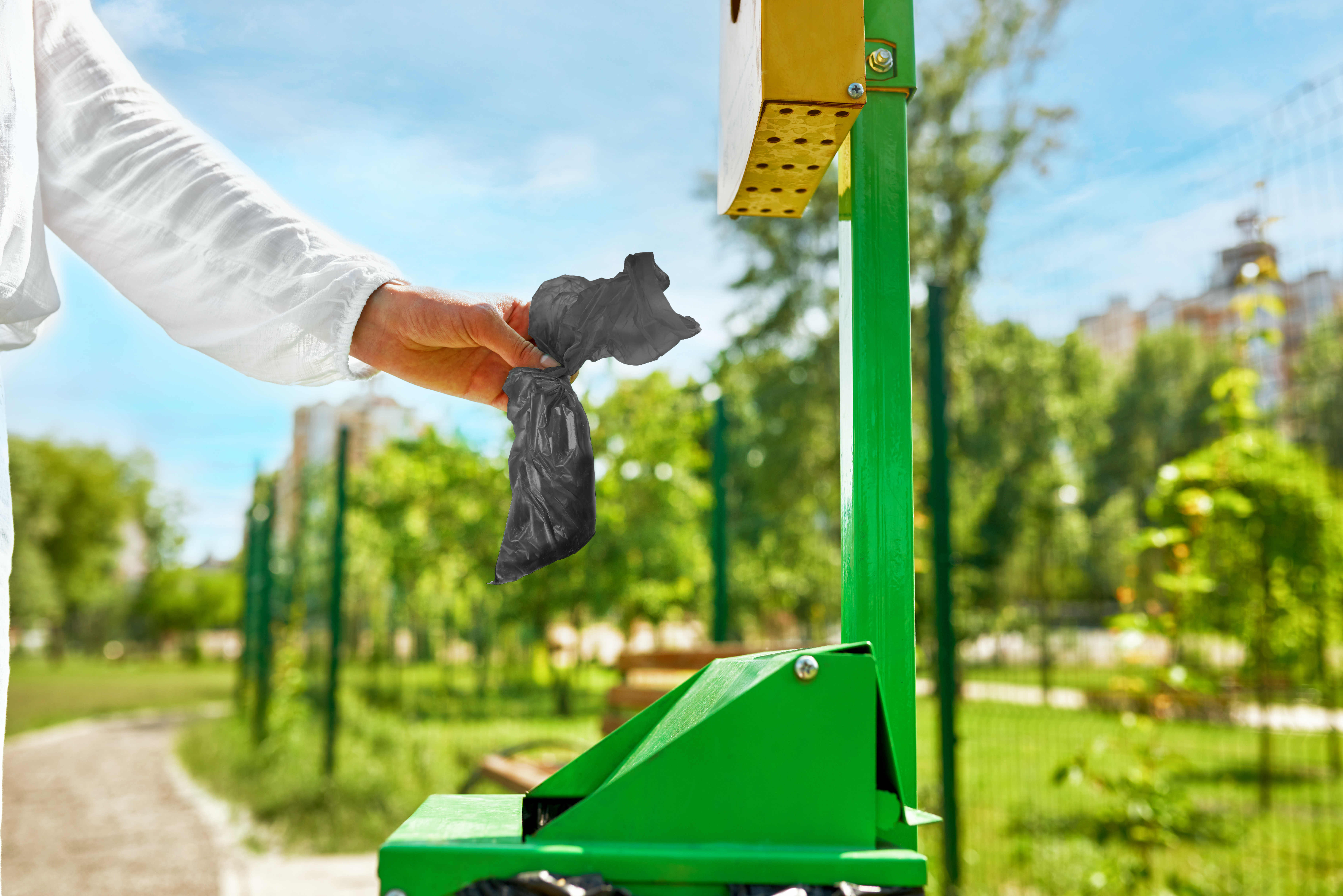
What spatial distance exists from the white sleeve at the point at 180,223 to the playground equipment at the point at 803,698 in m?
0.49

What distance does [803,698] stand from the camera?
71 cm

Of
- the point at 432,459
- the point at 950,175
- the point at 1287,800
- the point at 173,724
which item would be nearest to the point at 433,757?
the point at 432,459

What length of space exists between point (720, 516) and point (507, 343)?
340cm

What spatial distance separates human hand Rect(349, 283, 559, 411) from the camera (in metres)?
0.97

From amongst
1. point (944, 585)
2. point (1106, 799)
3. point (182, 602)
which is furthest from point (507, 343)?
point (182, 602)

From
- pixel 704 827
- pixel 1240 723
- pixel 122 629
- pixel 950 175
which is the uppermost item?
pixel 950 175

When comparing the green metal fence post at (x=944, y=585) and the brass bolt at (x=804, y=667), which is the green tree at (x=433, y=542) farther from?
the brass bolt at (x=804, y=667)

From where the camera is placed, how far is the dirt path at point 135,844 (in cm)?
429

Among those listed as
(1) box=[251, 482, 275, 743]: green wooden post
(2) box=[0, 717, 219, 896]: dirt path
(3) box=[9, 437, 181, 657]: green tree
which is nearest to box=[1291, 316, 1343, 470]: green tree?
(2) box=[0, 717, 219, 896]: dirt path

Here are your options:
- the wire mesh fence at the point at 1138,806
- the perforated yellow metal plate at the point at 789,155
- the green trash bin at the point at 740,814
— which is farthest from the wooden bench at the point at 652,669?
the green trash bin at the point at 740,814

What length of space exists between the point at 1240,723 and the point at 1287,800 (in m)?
2.05

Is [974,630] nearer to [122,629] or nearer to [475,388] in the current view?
[475,388]

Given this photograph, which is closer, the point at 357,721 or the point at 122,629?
the point at 357,721

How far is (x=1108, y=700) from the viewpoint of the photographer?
355cm
